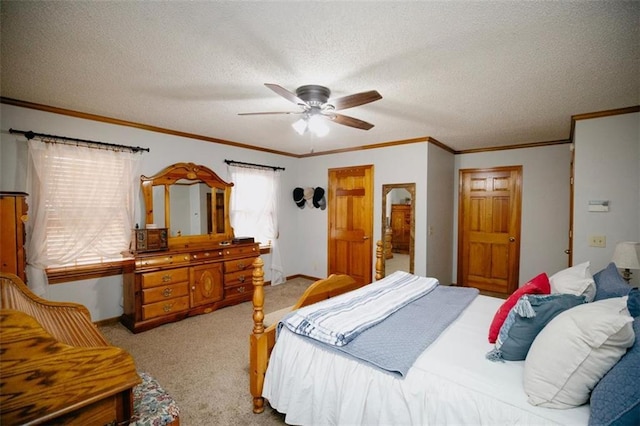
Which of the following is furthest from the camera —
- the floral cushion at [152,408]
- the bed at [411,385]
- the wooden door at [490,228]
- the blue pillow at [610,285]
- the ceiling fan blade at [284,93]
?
the wooden door at [490,228]

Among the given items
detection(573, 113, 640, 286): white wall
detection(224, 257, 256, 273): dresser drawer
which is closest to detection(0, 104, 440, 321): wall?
detection(224, 257, 256, 273): dresser drawer

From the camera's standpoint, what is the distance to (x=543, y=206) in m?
4.38

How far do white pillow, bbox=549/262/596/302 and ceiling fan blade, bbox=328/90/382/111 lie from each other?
171 centimetres

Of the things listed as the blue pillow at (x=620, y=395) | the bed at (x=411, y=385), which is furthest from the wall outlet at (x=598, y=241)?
the blue pillow at (x=620, y=395)

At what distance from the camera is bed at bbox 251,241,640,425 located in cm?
122

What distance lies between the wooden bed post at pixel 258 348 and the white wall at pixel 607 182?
3.23 metres

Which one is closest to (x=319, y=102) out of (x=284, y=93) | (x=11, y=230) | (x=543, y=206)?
(x=284, y=93)

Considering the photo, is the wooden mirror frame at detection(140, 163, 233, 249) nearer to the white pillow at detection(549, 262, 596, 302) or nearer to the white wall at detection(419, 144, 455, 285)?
the white wall at detection(419, 144, 455, 285)

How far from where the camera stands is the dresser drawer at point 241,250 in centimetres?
401

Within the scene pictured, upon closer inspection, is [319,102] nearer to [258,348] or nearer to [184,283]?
[258,348]

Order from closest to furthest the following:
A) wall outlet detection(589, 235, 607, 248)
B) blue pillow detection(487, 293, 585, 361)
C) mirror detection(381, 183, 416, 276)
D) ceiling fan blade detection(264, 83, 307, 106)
Answer: blue pillow detection(487, 293, 585, 361), ceiling fan blade detection(264, 83, 307, 106), wall outlet detection(589, 235, 607, 248), mirror detection(381, 183, 416, 276)

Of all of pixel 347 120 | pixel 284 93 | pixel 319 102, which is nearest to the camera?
pixel 284 93

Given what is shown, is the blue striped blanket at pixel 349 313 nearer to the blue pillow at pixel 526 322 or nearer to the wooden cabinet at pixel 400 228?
the blue pillow at pixel 526 322

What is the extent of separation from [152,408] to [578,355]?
172cm
